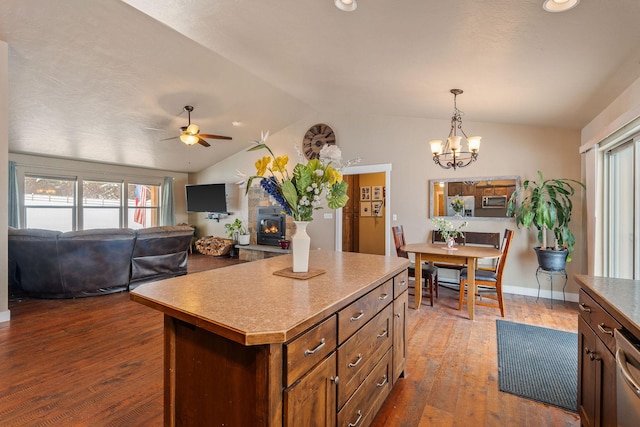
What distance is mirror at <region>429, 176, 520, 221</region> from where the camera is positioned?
4451 millimetres

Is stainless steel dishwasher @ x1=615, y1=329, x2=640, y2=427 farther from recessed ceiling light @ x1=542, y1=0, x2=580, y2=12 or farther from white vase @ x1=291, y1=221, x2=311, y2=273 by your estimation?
recessed ceiling light @ x1=542, y1=0, x2=580, y2=12

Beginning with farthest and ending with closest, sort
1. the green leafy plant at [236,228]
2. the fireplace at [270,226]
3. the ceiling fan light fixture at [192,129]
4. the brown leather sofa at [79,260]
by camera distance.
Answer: the green leafy plant at [236,228] < the fireplace at [270,226] < the ceiling fan light fixture at [192,129] < the brown leather sofa at [79,260]

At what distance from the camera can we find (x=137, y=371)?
2256mm

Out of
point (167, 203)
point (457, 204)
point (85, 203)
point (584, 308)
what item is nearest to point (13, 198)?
point (85, 203)

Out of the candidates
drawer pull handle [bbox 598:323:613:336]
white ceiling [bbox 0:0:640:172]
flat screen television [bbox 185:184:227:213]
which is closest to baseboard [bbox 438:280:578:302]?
white ceiling [bbox 0:0:640:172]

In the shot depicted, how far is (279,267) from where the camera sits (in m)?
1.91

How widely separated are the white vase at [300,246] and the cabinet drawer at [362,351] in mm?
459

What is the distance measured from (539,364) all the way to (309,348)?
2360 millimetres

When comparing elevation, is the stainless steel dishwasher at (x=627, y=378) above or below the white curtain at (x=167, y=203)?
below

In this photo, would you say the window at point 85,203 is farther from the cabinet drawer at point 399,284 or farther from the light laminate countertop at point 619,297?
the light laminate countertop at point 619,297

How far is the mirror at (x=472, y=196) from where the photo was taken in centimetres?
445

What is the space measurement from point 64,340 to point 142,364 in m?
1.02

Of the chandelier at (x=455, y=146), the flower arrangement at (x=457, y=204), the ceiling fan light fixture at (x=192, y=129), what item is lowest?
the flower arrangement at (x=457, y=204)

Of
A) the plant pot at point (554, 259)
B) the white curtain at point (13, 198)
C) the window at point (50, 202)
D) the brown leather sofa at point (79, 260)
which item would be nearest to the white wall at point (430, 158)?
the plant pot at point (554, 259)
